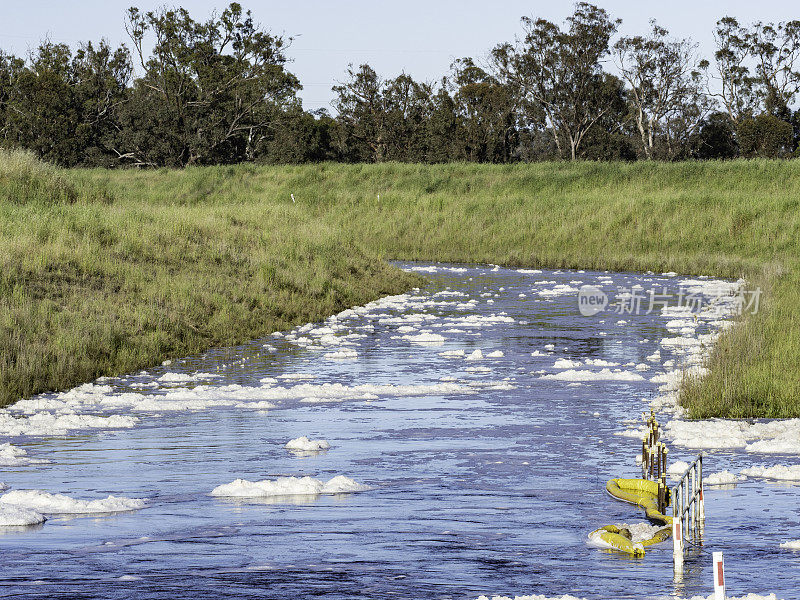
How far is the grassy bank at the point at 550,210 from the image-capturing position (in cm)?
3475

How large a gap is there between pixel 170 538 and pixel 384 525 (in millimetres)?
1473

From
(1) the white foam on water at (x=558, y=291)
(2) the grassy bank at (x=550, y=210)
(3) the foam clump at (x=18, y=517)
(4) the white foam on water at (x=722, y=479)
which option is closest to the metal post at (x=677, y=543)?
(4) the white foam on water at (x=722, y=479)

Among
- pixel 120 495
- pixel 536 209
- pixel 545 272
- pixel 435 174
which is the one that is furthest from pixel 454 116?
pixel 120 495

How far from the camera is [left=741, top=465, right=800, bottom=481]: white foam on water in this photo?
9.62 metres

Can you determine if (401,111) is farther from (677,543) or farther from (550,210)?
(677,543)

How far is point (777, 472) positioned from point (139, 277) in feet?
42.4

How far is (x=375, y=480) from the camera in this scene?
9.49 m

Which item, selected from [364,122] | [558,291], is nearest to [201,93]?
[364,122]

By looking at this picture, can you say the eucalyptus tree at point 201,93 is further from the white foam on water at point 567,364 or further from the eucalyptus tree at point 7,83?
the white foam on water at point 567,364

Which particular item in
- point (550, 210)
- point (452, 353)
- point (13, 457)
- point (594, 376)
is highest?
point (550, 210)

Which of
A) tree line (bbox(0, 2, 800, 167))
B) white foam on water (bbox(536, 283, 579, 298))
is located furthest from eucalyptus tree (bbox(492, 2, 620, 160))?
white foam on water (bbox(536, 283, 579, 298))

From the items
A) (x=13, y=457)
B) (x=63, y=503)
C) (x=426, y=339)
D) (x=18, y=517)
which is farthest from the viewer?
(x=426, y=339)

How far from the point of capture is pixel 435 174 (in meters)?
52.8

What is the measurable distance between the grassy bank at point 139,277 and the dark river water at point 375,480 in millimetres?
855
